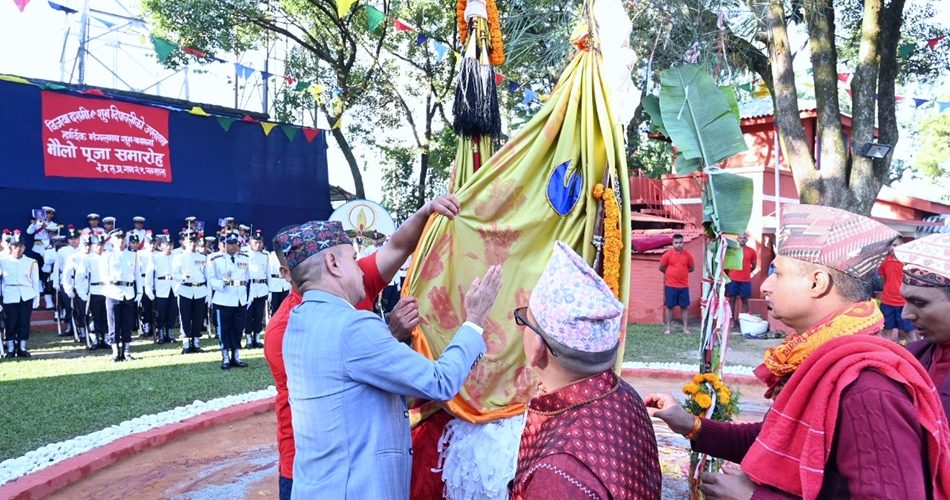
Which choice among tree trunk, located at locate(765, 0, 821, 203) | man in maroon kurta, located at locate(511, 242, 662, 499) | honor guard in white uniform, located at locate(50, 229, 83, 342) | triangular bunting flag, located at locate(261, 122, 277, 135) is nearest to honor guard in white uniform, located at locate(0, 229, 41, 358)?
honor guard in white uniform, located at locate(50, 229, 83, 342)

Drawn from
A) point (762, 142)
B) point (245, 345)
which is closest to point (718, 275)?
point (245, 345)

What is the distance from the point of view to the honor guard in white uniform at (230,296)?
32.0 feet

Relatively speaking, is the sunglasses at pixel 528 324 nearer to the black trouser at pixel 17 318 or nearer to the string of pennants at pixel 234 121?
the black trouser at pixel 17 318

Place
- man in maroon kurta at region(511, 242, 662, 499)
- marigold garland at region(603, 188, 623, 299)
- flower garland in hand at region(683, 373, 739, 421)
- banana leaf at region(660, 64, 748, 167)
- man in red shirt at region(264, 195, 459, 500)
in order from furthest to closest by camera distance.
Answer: banana leaf at region(660, 64, 748, 167) < flower garland in hand at region(683, 373, 739, 421) < marigold garland at region(603, 188, 623, 299) < man in red shirt at region(264, 195, 459, 500) < man in maroon kurta at region(511, 242, 662, 499)

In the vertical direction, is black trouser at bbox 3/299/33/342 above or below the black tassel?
below

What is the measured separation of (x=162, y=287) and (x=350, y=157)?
30.5ft

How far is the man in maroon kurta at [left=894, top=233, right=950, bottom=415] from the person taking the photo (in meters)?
2.48

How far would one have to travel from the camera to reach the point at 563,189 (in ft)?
10.5

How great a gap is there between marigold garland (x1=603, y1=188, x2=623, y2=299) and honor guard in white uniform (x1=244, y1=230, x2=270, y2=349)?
371 inches

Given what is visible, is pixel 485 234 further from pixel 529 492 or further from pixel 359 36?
pixel 359 36

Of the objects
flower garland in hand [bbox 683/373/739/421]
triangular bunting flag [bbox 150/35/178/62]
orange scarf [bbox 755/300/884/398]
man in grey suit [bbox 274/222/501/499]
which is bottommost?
flower garland in hand [bbox 683/373/739/421]

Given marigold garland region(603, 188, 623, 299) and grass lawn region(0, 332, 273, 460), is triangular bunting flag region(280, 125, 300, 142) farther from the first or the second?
marigold garland region(603, 188, 623, 299)

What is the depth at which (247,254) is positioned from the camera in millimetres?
11633

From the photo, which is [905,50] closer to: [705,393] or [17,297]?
[705,393]
